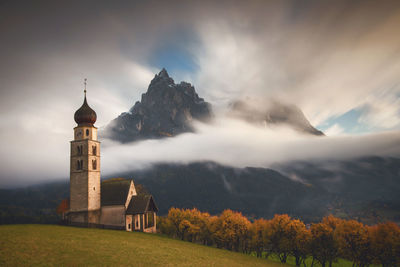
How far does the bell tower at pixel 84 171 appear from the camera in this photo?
61.9 metres

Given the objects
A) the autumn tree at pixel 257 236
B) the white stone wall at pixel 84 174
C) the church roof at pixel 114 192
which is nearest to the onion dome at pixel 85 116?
the white stone wall at pixel 84 174

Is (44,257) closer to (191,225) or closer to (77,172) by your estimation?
(77,172)

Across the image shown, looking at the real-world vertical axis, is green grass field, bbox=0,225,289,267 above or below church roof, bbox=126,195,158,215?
below

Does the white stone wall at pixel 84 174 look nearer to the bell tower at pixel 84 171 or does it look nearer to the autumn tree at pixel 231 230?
the bell tower at pixel 84 171

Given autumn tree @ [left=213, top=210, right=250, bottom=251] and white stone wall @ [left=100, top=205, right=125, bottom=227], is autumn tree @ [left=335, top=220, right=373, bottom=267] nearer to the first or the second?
autumn tree @ [left=213, top=210, right=250, bottom=251]

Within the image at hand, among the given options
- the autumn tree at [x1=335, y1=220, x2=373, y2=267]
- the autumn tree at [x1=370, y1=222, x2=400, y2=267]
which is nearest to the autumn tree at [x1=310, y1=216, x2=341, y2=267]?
the autumn tree at [x1=335, y1=220, x2=373, y2=267]

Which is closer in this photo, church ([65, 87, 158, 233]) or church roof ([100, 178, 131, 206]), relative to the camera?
→ church ([65, 87, 158, 233])

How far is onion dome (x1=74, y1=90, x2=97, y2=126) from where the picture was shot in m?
66.0

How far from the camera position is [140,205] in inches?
2618

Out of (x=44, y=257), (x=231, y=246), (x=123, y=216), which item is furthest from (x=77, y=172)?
(x=231, y=246)

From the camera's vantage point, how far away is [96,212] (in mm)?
63969

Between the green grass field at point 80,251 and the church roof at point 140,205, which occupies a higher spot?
the church roof at point 140,205

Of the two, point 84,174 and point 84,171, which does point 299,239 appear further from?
point 84,171

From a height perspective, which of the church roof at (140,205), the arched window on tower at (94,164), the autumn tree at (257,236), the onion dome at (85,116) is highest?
the onion dome at (85,116)
